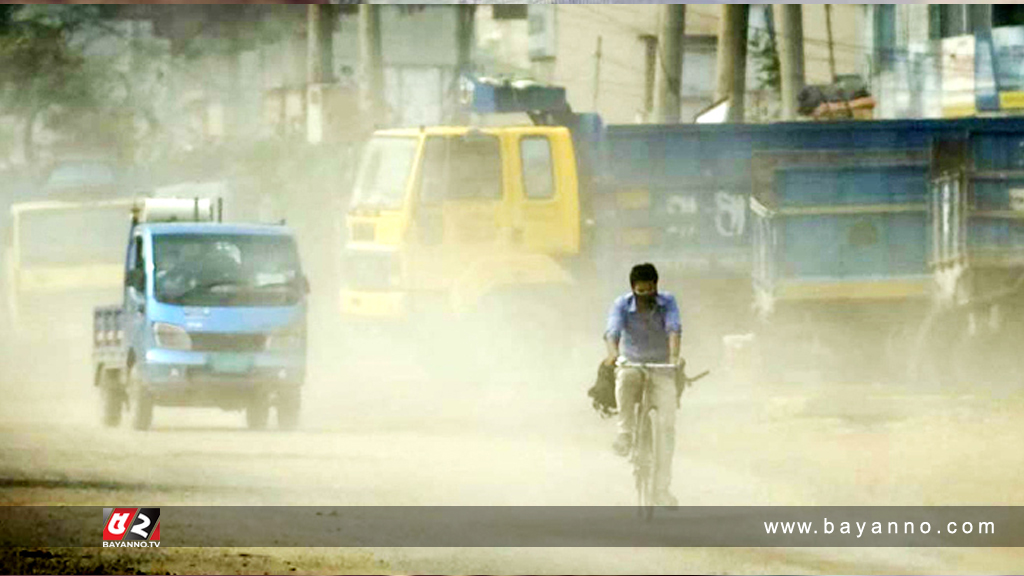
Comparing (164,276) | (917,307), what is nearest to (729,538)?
(164,276)

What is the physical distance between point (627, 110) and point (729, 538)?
13400mm

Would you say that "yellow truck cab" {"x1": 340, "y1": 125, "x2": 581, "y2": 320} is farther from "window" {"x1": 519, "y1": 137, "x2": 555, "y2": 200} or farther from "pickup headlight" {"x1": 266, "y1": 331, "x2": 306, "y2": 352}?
"pickup headlight" {"x1": 266, "y1": 331, "x2": 306, "y2": 352}

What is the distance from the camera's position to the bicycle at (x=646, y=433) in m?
15.0

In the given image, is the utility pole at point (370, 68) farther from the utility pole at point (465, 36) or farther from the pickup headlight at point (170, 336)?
the pickup headlight at point (170, 336)

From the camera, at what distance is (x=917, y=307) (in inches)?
955

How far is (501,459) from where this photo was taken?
67.7ft

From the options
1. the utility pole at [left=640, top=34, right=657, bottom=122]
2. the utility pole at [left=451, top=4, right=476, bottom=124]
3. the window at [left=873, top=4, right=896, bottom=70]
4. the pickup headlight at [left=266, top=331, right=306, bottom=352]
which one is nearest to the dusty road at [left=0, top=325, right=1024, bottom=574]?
the pickup headlight at [left=266, top=331, right=306, bottom=352]

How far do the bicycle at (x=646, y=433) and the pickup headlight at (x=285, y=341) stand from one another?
20.3 feet

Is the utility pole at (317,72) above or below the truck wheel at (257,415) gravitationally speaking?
above

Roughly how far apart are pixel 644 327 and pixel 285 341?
7.33 metres

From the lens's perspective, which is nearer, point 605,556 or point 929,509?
point 605,556

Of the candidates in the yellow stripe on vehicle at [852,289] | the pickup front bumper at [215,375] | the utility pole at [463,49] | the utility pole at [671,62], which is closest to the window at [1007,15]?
the utility pole at [671,62]

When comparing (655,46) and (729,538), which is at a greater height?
(655,46)

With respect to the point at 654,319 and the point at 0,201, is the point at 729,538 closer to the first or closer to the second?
the point at 654,319
